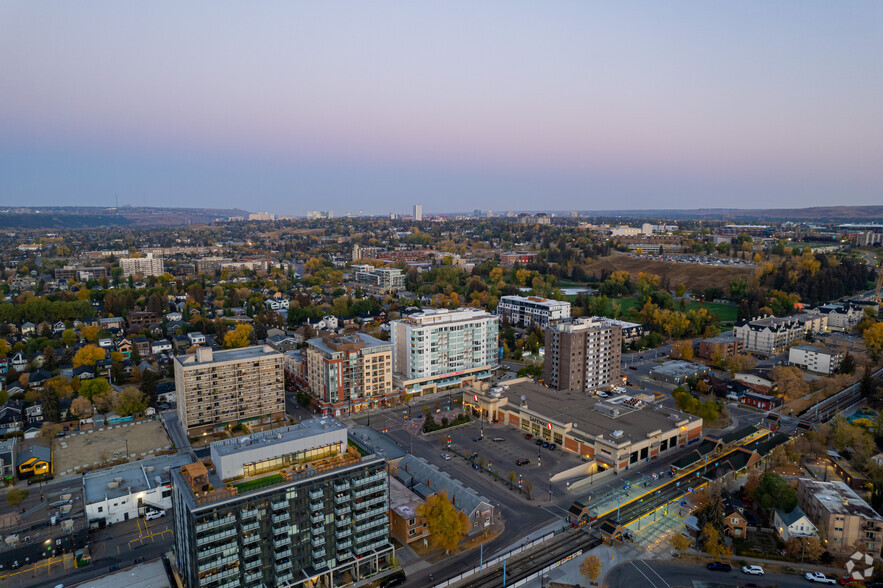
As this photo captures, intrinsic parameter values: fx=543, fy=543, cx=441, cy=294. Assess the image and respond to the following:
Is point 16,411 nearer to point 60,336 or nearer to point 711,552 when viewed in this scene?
point 60,336

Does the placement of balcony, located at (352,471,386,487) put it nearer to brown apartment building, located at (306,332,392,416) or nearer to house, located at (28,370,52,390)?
brown apartment building, located at (306,332,392,416)

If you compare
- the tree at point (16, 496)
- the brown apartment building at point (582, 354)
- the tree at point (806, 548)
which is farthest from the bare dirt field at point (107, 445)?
the tree at point (806, 548)

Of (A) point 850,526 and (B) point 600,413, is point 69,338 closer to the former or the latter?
(B) point 600,413

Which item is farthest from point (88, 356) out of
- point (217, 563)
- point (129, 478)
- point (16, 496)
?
point (217, 563)

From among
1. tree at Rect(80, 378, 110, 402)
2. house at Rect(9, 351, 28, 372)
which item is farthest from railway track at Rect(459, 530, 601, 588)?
house at Rect(9, 351, 28, 372)

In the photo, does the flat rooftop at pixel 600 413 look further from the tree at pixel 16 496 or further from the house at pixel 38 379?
the house at pixel 38 379

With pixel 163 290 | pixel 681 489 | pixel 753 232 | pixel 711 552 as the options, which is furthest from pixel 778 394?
pixel 753 232

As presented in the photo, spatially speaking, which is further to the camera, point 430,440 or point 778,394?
point 778,394
